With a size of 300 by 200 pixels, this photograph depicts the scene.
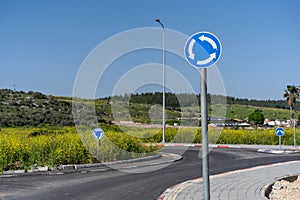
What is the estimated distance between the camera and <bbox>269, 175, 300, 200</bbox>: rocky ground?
10.7 metres

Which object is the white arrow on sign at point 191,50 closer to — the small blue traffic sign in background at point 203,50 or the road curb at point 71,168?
the small blue traffic sign in background at point 203,50

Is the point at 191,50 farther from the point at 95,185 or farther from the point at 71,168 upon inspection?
the point at 71,168

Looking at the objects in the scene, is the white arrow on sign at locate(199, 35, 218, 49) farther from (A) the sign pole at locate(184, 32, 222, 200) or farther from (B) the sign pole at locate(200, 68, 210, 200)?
(B) the sign pole at locate(200, 68, 210, 200)

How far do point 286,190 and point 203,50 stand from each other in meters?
6.87

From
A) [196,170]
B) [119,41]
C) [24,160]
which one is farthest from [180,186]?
[24,160]

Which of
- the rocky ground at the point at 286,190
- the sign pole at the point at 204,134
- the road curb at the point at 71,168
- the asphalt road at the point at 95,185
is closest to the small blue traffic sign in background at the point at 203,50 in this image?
the sign pole at the point at 204,134

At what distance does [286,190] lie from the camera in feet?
39.1

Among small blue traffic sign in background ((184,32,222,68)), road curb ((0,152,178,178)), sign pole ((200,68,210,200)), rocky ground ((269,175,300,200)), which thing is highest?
small blue traffic sign in background ((184,32,222,68))

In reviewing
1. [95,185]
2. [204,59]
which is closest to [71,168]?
[95,185]

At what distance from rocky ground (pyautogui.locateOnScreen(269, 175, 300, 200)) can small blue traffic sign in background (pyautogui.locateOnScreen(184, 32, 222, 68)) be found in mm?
5371

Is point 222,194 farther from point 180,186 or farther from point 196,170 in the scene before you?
point 196,170

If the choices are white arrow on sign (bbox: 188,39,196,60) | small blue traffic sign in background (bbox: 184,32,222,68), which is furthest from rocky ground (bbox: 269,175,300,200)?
white arrow on sign (bbox: 188,39,196,60)

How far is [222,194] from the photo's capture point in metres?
10.0

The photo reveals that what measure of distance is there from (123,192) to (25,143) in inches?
308
